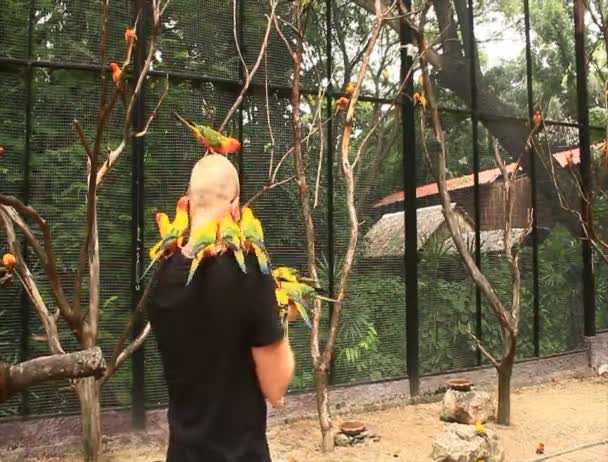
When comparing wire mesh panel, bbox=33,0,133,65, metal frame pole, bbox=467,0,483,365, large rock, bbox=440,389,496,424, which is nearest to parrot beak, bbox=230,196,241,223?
wire mesh panel, bbox=33,0,133,65

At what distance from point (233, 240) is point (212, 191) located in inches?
6.0

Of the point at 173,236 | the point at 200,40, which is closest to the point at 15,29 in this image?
the point at 200,40

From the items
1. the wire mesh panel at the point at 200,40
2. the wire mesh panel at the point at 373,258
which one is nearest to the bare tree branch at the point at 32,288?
the wire mesh panel at the point at 200,40

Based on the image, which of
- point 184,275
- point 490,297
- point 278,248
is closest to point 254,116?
point 278,248

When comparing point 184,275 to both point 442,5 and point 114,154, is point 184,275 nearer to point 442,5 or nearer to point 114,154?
point 114,154

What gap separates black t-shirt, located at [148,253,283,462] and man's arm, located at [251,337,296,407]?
2 centimetres

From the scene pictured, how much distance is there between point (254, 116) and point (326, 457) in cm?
299

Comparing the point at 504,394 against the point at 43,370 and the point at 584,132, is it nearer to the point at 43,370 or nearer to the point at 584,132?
the point at 584,132

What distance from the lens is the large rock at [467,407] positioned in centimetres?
542

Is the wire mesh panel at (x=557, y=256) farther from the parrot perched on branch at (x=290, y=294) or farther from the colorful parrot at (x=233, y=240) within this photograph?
the colorful parrot at (x=233, y=240)

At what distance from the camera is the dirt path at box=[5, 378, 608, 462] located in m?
4.77

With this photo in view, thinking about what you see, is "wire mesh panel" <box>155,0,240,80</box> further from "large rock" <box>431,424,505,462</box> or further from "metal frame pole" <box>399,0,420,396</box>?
"large rock" <box>431,424,505,462</box>

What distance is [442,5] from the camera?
7.43 meters

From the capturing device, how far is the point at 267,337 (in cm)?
144
